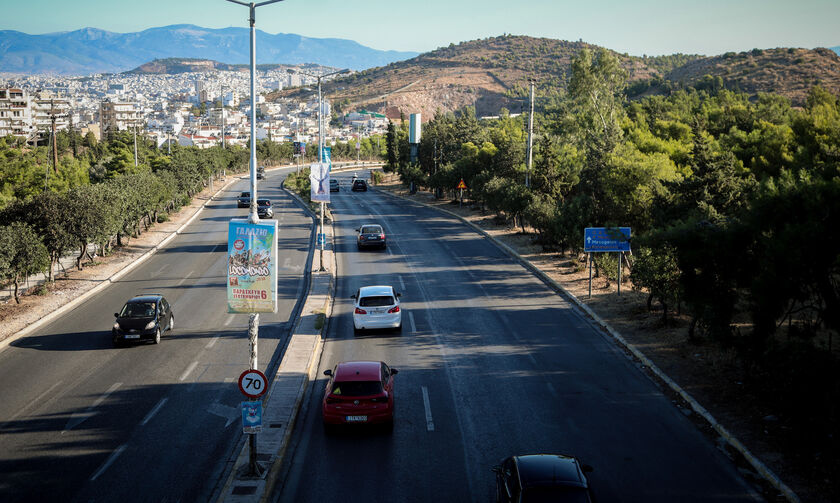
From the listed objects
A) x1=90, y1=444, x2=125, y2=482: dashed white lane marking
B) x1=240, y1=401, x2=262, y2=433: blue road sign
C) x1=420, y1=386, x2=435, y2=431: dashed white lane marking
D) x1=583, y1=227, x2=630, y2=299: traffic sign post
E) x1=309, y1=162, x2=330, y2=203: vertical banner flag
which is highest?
x1=309, y1=162, x2=330, y2=203: vertical banner flag

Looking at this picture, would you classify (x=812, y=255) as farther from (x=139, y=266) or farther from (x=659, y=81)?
(x=659, y=81)

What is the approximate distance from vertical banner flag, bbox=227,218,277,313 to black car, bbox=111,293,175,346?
1117cm

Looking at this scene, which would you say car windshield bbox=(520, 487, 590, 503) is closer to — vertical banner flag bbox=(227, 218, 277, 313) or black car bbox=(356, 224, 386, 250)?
vertical banner flag bbox=(227, 218, 277, 313)

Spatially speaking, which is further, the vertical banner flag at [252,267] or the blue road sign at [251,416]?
the vertical banner flag at [252,267]

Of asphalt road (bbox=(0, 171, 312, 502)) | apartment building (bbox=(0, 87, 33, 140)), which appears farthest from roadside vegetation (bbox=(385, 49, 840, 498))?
apartment building (bbox=(0, 87, 33, 140))

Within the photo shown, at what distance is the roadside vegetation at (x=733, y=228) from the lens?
14.2 metres

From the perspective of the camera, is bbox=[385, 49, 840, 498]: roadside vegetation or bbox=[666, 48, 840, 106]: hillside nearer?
bbox=[385, 49, 840, 498]: roadside vegetation

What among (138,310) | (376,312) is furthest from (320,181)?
(138,310)

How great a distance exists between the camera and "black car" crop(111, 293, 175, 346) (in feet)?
74.8

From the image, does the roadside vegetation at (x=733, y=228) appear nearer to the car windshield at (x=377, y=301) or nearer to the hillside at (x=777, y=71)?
the car windshield at (x=377, y=301)

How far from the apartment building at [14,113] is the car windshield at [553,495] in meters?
160

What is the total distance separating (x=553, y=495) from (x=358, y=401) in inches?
237

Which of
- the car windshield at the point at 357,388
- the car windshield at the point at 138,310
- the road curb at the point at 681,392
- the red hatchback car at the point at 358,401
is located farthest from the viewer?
the car windshield at the point at 138,310

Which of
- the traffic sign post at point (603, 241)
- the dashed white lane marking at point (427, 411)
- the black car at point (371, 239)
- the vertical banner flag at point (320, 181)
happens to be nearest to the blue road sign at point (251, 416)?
the dashed white lane marking at point (427, 411)
